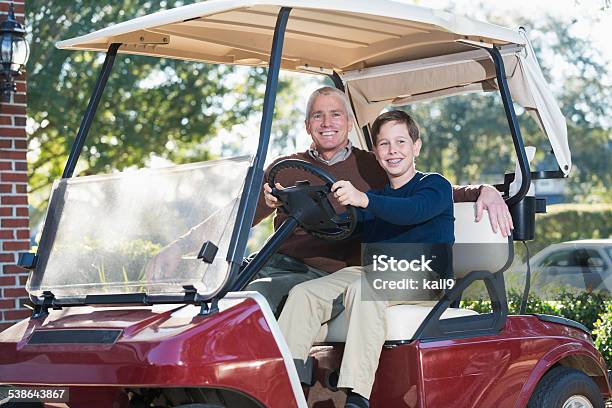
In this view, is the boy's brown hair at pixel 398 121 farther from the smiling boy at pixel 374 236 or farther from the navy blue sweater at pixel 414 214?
the navy blue sweater at pixel 414 214

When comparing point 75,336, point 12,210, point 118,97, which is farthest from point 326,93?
point 118,97

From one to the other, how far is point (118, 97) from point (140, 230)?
12536 mm

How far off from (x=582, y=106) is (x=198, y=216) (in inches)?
819

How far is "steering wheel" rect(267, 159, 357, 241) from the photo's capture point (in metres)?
3.68

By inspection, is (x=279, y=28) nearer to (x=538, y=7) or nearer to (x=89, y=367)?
(x=89, y=367)

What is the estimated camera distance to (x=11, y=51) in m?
6.21

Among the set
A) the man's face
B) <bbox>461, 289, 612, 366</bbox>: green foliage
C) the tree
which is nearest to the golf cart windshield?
the man's face

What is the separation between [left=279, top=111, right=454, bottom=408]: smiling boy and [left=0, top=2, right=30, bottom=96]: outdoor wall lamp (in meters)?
2.87

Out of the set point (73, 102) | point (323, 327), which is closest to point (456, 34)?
point (323, 327)

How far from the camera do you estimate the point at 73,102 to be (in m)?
15.3

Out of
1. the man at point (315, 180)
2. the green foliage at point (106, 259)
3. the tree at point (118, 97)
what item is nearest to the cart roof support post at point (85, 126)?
the green foliage at point (106, 259)

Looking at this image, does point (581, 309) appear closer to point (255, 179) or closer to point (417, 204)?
point (417, 204)

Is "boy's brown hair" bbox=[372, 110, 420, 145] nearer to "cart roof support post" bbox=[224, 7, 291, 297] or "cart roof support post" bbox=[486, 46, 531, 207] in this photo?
"cart roof support post" bbox=[486, 46, 531, 207]

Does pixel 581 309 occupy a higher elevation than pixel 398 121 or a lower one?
lower
